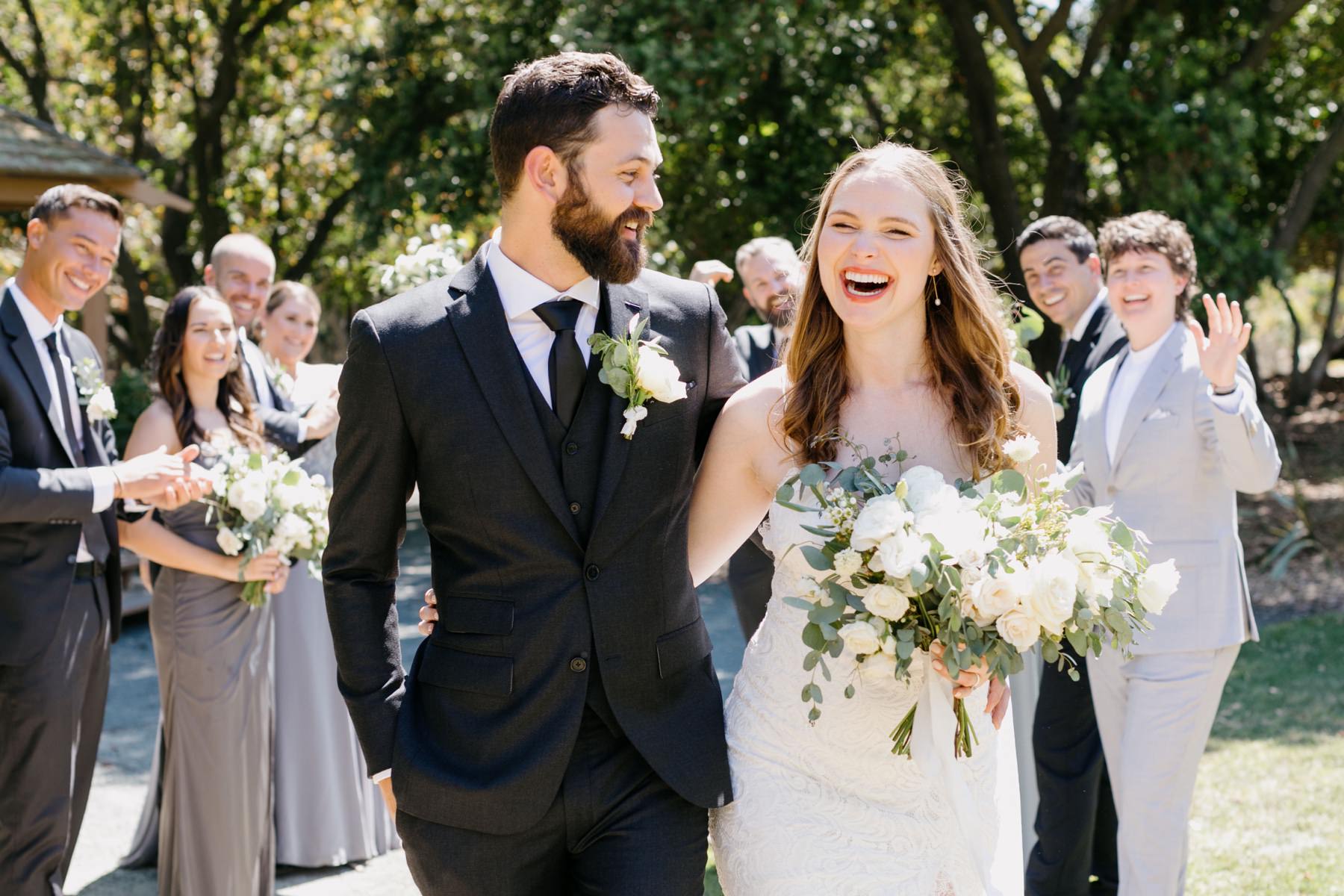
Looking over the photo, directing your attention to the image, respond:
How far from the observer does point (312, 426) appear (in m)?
6.22

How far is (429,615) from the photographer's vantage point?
322 cm

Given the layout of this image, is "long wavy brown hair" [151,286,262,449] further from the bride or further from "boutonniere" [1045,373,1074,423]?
"boutonniere" [1045,373,1074,423]

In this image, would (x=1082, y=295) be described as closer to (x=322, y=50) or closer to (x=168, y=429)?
(x=168, y=429)

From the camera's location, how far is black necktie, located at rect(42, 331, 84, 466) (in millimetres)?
5012

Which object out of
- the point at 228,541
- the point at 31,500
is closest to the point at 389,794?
the point at 31,500

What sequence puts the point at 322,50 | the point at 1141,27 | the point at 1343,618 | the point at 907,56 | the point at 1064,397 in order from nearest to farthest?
the point at 1064,397, the point at 1343,618, the point at 1141,27, the point at 907,56, the point at 322,50

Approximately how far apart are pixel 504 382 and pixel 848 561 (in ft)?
2.76

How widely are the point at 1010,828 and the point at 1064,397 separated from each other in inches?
129

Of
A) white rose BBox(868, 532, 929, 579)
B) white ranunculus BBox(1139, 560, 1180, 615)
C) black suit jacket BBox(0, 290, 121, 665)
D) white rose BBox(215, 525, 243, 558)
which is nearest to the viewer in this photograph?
white rose BBox(868, 532, 929, 579)

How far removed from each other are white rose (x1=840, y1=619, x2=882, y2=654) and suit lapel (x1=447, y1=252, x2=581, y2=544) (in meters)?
0.61

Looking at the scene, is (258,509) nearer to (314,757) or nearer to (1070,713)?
(314,757)

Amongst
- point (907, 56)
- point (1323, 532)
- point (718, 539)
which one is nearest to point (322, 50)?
point (907, 56)

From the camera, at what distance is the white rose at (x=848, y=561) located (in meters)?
2.78

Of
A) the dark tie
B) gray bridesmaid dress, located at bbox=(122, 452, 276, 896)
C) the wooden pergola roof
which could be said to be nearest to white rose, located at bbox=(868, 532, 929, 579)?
the dark tie
